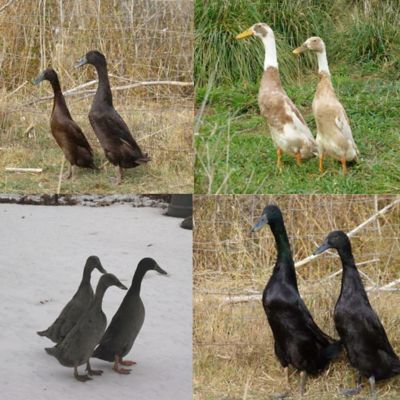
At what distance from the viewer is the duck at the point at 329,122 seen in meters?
5.57

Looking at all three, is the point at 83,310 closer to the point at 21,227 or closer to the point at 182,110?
the point at 21,227

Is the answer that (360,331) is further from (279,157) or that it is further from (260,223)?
(279,157)

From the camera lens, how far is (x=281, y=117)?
5590mm

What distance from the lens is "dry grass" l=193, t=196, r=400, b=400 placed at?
5.46m

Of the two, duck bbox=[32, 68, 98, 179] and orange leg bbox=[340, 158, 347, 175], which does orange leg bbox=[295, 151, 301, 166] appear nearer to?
orange leg bbox=[340, 158, 347, 175]

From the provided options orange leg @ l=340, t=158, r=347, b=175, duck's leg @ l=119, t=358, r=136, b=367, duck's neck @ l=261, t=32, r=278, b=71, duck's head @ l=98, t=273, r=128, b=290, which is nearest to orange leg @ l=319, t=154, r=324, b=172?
orange leg @ l=340, t=158, r=347, b=175

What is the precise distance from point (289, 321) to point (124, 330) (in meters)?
0.90

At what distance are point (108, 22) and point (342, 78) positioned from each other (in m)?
1.80

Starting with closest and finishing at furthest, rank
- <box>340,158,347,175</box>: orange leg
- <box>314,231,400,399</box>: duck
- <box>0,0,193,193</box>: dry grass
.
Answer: <box>314,231,400,399</box>: duck → <box>340,158,347,175</box>: orange leg → <box>0,0,193,193</box>: dry grass

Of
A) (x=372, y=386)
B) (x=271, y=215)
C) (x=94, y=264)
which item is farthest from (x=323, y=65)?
(x=372, y=386)

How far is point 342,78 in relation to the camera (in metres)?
7.36

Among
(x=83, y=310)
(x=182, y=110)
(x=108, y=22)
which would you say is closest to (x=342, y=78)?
(x=182, y=110)

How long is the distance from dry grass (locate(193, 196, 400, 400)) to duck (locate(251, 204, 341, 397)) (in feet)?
0.84

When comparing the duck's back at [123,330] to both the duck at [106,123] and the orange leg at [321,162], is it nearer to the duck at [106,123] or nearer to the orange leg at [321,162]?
the duck at [106,123]
